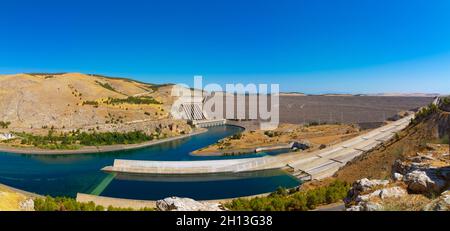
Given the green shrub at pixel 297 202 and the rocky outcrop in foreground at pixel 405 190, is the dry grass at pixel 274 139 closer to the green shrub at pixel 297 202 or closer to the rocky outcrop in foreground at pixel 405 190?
the green shrub at pixel 297 202

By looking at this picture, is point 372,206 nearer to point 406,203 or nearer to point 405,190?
point 406,203

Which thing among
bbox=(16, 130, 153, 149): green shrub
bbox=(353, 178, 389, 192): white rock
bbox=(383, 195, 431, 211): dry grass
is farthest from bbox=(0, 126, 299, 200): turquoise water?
bbox=(383, 195, 431, 211): dry grass

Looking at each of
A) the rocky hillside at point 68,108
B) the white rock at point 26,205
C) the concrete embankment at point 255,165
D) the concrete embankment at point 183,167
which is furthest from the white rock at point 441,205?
the rocky hillside at point 68,108

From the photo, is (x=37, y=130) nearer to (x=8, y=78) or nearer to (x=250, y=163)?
(x=8, y=78)

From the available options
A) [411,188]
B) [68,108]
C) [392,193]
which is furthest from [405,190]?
[68,108]
